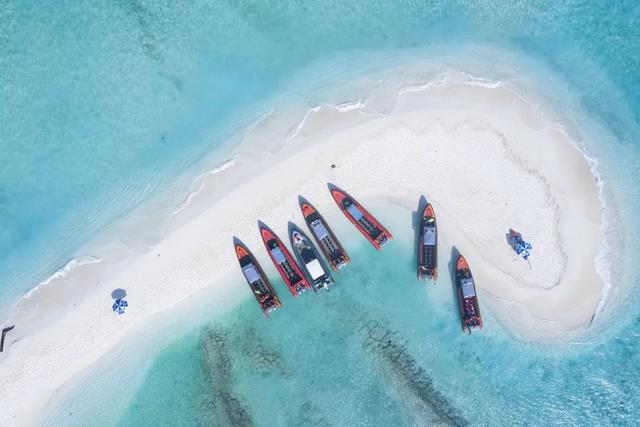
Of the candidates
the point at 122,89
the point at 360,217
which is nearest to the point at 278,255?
the point at 360,217

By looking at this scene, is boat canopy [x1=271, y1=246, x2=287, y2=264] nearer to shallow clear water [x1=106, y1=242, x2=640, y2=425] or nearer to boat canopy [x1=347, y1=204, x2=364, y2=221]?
shallow clear water [x1=106, y1=242, x2=640, y2=425]

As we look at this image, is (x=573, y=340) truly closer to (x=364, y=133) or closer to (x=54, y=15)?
(x=364, y=133)

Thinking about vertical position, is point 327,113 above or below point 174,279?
above

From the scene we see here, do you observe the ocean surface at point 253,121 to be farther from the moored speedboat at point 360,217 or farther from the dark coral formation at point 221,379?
the moored speedboat at point 360,217

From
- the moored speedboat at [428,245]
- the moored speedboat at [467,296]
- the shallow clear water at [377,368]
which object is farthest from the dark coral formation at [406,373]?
the moored speedboat at [428,245]

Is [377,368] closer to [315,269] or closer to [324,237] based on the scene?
[315,269]

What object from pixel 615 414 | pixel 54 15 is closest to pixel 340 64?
pixel 54 15
